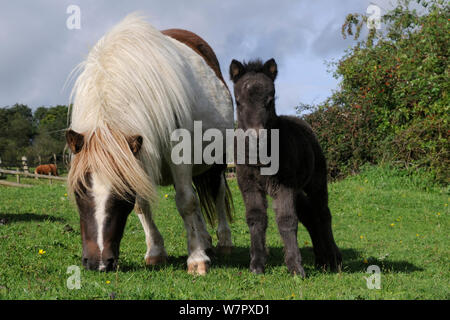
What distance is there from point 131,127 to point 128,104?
24cm

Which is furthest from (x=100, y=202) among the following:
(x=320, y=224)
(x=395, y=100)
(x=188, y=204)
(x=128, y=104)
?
(x=395, y=100)

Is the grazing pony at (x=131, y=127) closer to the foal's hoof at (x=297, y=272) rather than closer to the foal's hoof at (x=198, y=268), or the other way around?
the foal's hoof at (x=198, y=268)

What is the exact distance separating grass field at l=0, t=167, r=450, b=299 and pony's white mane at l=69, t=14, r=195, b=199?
1.84 feet

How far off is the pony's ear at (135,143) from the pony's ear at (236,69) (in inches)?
45.2

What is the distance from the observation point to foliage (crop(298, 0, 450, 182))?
47.5 ft

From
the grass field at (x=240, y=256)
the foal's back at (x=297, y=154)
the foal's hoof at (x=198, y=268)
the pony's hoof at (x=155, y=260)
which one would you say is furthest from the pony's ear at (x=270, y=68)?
the pony's hoof at (x=155, y=260)

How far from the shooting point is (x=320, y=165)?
5262mm

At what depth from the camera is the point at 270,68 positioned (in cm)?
436

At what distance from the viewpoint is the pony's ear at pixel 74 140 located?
3809mm

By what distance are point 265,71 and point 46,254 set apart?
3302 millimetres

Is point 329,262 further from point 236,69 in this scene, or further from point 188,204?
point 236,69

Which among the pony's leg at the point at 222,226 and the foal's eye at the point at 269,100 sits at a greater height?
the foal's eye at the point at 269,100
